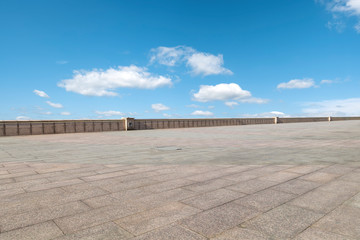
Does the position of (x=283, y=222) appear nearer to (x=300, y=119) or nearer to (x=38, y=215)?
(x=38, y=215)

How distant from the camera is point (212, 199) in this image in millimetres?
3771

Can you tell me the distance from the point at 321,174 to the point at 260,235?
345cm

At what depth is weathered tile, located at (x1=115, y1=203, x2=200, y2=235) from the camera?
9.29 feet

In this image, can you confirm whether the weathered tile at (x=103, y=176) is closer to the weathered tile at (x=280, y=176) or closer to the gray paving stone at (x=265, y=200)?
the gray paving stone at (x=265, y=200)

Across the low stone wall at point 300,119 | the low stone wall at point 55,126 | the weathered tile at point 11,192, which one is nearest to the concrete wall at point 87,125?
the low stone wall at point 55,126

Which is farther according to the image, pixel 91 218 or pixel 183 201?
pixel 183 201

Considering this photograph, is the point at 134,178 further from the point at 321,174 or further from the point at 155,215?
the point at 321,174

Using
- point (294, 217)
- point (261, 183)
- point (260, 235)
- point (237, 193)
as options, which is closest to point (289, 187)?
point (261, 183)

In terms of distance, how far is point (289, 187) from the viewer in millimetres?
4375

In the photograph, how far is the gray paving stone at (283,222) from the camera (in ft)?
8.85

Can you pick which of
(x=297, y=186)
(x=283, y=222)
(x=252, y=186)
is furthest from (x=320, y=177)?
(x=283, y=222)

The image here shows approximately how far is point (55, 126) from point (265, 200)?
2286 cm

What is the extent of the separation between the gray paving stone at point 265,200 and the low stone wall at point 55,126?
22.5 metres

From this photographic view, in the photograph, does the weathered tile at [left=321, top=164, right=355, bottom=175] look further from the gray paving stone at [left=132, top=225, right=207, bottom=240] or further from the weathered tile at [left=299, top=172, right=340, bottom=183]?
the gray paving stone at [left=132, top=225, right=207, bottom=240]
